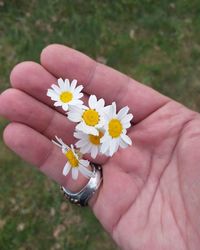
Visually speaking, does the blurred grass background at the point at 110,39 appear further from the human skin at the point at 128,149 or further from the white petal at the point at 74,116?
the white petal at the point at 74,116

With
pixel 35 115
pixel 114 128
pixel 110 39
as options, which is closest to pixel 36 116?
pixel 35 115

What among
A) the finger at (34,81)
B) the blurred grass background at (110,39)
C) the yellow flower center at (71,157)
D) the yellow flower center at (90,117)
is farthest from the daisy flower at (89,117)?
the blurred grass background at (110,39)

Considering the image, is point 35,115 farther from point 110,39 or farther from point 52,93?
point 110,39

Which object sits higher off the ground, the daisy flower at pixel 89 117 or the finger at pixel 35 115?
the daisy flower at pixel 89 117

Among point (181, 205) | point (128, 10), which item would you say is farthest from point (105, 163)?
point (128, 10)

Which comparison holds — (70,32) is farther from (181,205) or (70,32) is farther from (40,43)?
(181,205)
